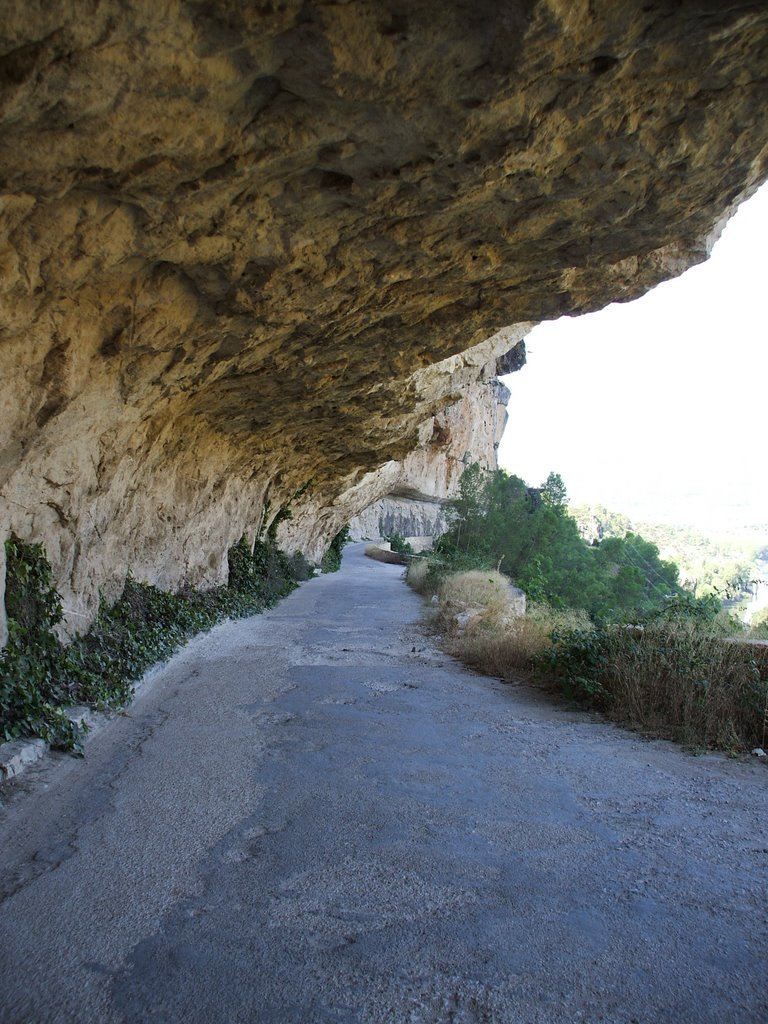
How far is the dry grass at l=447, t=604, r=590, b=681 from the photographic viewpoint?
8.54 meters

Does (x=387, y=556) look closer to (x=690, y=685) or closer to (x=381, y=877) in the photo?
(x=690, y=685)

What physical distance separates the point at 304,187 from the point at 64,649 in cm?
474

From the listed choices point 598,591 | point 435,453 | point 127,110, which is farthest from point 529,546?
point 127,110

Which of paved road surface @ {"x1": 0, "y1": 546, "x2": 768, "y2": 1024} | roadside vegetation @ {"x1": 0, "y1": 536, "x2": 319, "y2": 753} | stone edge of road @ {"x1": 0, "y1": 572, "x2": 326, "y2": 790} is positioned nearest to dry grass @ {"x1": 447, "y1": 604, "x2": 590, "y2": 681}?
paved road surface @ {"x1": 0, "y1": 546, "x2": 768, "y2": 1024}

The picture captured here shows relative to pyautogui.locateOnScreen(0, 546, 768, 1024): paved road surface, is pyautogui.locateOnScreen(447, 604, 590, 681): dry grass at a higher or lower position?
higher

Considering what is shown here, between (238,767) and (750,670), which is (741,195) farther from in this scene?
(238,767)

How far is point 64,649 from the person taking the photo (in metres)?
6.42

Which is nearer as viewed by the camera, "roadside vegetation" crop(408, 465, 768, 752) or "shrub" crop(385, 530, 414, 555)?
"roadside vegetation" crop(408, 465, 768, 752)

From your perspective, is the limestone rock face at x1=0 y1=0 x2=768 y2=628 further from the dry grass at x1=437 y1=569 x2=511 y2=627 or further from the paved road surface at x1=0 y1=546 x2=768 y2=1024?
the dry grass at x1=437 y1=569 x2=511 y2=627

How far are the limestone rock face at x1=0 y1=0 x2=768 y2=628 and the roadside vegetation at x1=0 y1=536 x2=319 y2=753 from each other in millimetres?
417

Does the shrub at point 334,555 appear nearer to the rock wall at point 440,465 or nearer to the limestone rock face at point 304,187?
the rock wall at point 440,465

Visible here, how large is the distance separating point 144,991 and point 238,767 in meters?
2.45

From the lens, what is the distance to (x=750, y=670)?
19.8 feet

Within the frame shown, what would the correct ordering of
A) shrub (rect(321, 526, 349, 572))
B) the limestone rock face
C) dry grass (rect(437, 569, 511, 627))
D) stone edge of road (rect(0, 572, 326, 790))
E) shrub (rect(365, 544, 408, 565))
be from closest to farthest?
the limestone rock face < stone edge of road (rect(0, 572, 326, 790)) < dry grass (rect(437, 569, 511, 627)) < shrub (rect(321, 526, 349, 572)) < shrub (rect(365, 544, 408, 565))
